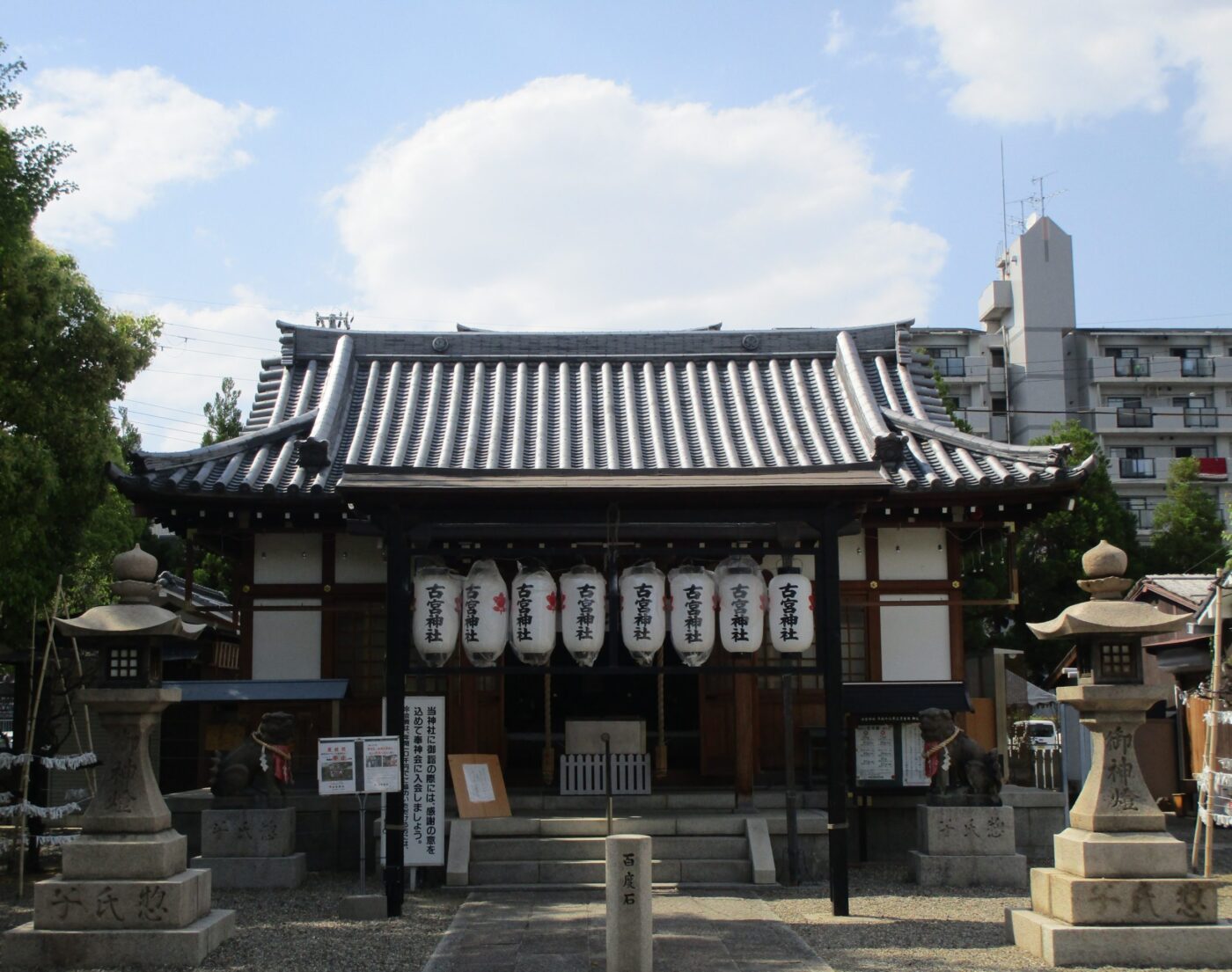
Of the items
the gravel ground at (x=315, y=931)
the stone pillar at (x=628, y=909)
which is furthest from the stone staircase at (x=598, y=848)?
the stone pillar at (x=628, y=909)

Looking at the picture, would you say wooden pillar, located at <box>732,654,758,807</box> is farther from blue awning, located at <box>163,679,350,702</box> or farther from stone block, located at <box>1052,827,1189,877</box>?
stone block, located at <box>1052,827,1189,877</box>

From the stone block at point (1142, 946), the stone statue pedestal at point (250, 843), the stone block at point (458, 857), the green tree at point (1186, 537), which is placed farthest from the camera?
the green tree at point (1186, 537)

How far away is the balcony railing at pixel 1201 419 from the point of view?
2092 inches

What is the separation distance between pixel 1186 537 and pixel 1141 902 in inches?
1222

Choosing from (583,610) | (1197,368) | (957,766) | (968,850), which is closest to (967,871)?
(968,850)

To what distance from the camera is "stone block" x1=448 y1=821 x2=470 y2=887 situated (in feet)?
45.0

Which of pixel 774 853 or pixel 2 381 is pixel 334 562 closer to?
pixel 2 381

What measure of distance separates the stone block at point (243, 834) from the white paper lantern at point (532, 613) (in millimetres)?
4257

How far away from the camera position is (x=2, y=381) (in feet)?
43.7

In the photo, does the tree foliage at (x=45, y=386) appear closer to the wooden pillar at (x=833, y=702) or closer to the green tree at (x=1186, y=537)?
the wooden pillar at (x=833, y=702)

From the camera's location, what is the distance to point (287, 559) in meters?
16.6

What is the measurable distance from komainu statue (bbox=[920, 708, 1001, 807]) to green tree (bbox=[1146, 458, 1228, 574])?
25279mm

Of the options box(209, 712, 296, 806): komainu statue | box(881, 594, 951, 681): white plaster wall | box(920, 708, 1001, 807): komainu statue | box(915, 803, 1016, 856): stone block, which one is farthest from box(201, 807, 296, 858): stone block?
box(881, 594, 951, 681): white plaster wall

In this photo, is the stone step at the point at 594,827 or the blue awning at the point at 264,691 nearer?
the stone step at the point at 594,827
